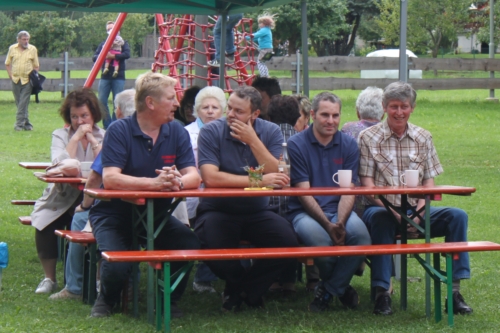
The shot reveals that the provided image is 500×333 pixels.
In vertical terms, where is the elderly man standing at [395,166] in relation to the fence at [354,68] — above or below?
below

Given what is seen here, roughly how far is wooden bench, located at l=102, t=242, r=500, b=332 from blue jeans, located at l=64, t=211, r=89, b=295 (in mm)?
999

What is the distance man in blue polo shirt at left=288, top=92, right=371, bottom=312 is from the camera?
5559 millimetres

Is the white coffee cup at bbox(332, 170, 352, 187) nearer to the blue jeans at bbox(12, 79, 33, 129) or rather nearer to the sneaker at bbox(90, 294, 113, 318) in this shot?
the sneaker at bbox(90, 294, 113, 318)

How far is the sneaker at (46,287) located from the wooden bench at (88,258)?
41 centimetres

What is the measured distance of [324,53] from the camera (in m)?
51.2

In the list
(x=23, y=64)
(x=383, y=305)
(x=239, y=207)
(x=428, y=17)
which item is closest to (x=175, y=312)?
(x=239, y=207)

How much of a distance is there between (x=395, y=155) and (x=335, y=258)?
0.86 m

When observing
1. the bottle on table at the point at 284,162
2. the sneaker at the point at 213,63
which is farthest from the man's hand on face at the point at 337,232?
the sneaker at the point at 213,63

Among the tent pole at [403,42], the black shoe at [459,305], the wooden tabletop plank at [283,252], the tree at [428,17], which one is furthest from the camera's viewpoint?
the tree at [428,17]

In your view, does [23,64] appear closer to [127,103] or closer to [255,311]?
[127,103]

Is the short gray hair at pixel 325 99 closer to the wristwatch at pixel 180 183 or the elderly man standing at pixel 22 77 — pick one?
the wristwatch at pixel 180 183

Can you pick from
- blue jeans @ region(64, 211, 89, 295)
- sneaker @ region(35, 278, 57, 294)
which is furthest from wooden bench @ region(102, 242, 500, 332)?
sneaker @ region(35, 278, 57, 294)

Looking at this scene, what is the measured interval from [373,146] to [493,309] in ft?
4.42

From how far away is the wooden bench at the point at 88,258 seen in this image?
17.8ft
